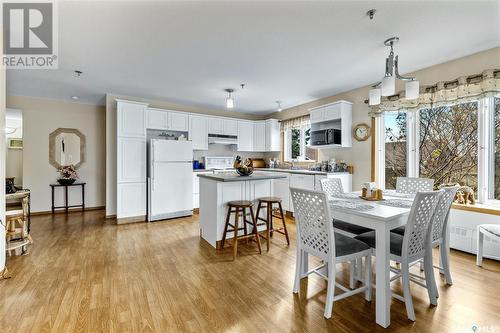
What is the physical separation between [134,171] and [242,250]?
272 centimetres

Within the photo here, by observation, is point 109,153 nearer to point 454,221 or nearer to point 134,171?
point 134,171

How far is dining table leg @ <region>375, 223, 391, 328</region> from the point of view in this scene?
163 centimetres

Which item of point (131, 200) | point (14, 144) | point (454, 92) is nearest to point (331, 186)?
point (454, 92)

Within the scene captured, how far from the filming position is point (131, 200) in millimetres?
4410

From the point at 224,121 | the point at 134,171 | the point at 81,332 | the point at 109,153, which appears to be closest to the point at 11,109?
the point at 109,153

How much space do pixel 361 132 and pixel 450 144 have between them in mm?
1260

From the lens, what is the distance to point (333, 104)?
4.35 metres

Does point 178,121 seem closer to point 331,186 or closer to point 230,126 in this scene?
point 230,126

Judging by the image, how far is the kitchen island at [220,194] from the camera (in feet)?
10.0

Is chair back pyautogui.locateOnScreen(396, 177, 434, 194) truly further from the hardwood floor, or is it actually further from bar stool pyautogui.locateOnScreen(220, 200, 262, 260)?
bar stool pyautogui.locateOnScreen(220, 200, 262, 260)

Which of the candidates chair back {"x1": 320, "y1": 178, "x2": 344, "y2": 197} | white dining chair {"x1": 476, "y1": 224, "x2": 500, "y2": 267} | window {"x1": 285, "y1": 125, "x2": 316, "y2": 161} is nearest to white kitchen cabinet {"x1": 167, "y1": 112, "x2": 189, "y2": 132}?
window {"x1": 285, "y1": 125, "x2": 316, "y2": 161}

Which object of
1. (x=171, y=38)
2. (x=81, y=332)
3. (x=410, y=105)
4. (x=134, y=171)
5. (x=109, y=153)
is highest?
(x=171, y=38)

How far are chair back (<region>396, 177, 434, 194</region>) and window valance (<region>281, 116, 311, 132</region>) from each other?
2.59 m

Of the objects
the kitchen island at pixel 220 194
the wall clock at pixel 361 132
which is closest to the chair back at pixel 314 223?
the kitchen island at pixel 220 194
